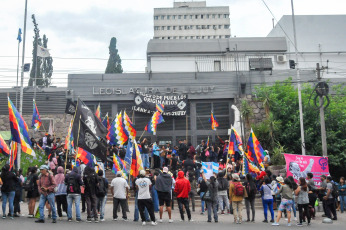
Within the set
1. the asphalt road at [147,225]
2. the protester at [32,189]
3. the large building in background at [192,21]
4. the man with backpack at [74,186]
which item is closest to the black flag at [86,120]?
the man with backpack at [74,186]

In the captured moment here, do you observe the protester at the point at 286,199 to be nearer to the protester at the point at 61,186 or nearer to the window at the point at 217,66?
the protester at the point at 61,186

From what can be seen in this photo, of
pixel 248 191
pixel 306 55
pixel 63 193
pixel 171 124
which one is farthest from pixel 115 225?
pixel 306 55

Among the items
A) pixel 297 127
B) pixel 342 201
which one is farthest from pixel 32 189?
pixel 297 127

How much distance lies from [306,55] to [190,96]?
1268cm

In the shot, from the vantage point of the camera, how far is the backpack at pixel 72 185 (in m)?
12.1

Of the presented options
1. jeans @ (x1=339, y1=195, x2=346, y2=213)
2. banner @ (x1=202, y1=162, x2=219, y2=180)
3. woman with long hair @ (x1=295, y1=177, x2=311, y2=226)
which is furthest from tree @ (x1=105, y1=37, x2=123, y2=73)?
woman with long hair @ (x1=295, y1=177, x2=311, y2=226)

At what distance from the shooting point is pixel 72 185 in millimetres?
12094

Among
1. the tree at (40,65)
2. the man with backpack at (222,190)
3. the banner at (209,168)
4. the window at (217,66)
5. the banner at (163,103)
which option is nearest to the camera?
the man with backpack at (222,190)

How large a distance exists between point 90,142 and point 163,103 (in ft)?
46.0

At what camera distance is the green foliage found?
80.1 feet

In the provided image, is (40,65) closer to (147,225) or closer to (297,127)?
(297,127)

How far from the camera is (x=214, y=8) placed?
9288 centimetres

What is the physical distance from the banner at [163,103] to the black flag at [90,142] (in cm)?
1368

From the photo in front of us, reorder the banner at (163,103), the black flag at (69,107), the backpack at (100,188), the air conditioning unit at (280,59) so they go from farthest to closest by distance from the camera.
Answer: the air conditioning unit at (280,59), the banner at (163,103), the black flag at (69,107), the backpack at (100,188)
